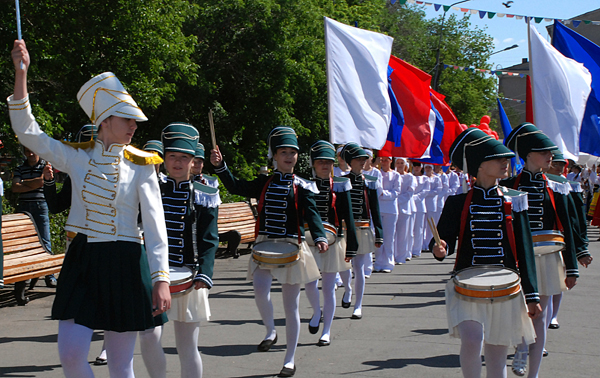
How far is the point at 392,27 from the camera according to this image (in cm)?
3828

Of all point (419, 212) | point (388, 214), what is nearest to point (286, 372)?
point (388, 214)

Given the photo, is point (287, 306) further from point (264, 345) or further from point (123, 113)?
point (123, 113)

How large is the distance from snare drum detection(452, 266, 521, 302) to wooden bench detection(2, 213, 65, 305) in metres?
5.65

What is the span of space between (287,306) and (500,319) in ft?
6.94

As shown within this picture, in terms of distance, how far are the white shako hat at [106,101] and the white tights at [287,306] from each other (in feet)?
8.79

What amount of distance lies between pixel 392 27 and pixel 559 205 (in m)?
33.9

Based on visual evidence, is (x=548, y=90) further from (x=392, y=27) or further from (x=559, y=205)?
(x=392, y=27)

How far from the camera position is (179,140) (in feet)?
15.6

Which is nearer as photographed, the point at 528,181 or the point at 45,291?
the point at 528,181

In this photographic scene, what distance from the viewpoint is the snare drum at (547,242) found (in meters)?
5.73

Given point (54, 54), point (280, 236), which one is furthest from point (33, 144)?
point (54, 54)

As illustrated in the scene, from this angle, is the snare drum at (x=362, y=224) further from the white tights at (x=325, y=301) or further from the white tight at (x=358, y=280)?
the white tights at (x=325, y=301)

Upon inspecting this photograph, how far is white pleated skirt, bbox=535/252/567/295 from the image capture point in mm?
5645

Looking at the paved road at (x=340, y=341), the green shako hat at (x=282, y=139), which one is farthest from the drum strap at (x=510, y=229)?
the green shako hat at (x=282, y=139)
